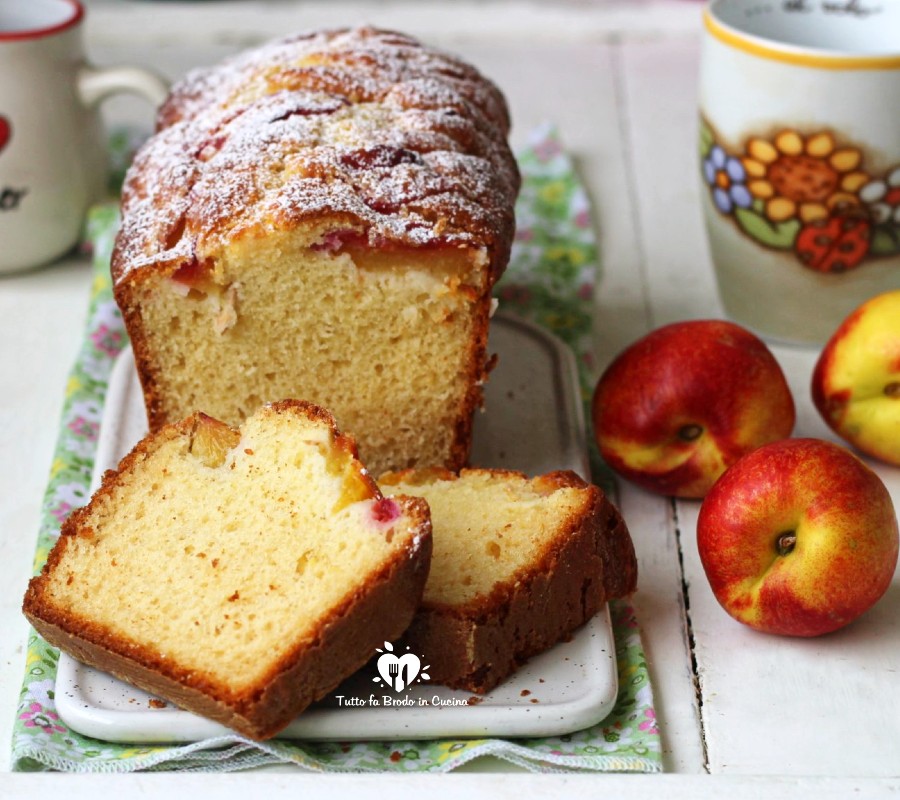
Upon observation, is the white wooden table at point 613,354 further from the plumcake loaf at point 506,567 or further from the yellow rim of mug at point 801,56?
the yellow rim of mug at point 801,56

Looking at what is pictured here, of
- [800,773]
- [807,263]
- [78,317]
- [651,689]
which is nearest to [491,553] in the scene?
[651,689]

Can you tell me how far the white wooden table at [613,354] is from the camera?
137 cm

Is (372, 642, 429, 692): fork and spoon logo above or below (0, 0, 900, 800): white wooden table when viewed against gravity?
above

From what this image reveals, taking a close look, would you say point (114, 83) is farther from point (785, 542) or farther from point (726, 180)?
A: point (785, 542)

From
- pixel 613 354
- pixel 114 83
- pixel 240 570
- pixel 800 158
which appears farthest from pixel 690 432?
pixel 114 83

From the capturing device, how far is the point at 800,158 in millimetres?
2092

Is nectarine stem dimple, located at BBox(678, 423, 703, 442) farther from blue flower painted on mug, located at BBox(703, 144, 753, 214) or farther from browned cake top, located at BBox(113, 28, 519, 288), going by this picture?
blue flower painted on mug, located at BBox(703, 144, 753, 214)

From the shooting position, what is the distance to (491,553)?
1532 millimetres

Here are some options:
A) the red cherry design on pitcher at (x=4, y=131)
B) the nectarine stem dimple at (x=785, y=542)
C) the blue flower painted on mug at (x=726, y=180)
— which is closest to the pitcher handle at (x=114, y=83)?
the red cherry design on pitcher at (x=4, y=131)

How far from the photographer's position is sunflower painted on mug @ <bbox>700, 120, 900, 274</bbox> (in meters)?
2.08

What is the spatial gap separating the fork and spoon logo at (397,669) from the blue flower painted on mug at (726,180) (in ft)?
3.61

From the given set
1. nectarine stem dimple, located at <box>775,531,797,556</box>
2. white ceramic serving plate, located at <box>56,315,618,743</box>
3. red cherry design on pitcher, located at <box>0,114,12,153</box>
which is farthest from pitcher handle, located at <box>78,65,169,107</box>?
nectarine stem dimple, located at <box>775,531,797,556</box>

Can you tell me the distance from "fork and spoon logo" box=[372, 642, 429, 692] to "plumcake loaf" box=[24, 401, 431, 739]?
42mm

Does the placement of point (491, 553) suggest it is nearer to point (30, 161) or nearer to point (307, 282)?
point (307, 282)
